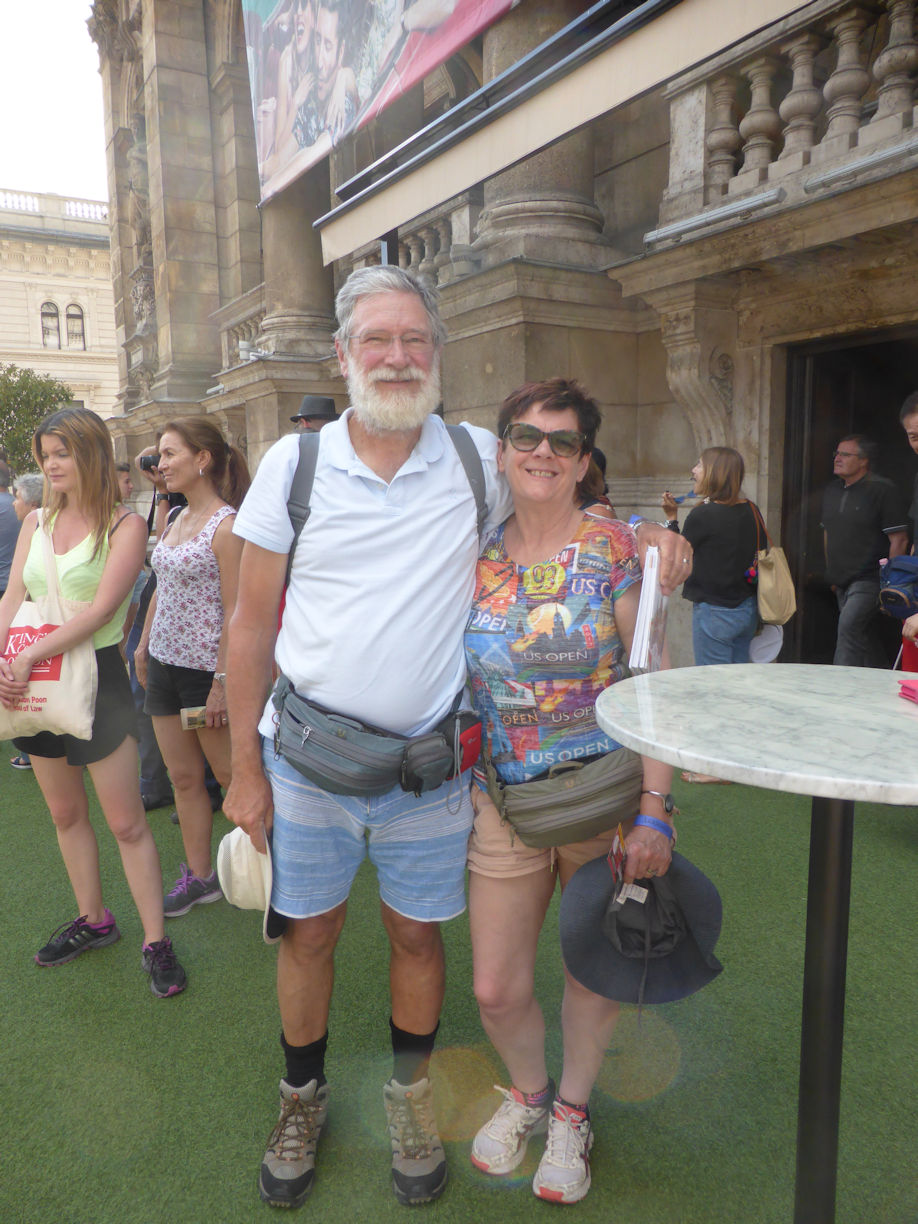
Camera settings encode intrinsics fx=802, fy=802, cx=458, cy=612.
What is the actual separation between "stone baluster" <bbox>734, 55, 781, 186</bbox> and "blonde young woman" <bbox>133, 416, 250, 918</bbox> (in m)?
4.02

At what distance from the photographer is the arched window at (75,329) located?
43.1 meters

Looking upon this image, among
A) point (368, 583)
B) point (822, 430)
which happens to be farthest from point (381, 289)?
point (822, 430)

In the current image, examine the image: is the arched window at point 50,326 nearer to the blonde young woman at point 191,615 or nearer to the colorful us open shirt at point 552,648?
the blonde young woman at point 191,615

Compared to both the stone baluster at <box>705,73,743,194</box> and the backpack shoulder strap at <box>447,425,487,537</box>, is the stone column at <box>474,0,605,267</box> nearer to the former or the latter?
the stone baluster at <box>705,73,743,194</box>

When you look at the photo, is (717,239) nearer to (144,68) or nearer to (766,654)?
Answer: (766,654)

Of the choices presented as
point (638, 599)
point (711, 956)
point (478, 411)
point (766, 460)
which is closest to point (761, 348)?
point (766, 460)

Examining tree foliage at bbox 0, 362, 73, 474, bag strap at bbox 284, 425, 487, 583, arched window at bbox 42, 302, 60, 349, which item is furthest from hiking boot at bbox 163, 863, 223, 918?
arched window at bbox 42, 302, 60, 349

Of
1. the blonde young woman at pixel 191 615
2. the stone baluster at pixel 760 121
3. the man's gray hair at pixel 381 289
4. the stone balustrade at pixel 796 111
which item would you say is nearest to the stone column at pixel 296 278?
the stone balustrade at pixel 796 111

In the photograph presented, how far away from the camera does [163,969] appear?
2838 millimetres

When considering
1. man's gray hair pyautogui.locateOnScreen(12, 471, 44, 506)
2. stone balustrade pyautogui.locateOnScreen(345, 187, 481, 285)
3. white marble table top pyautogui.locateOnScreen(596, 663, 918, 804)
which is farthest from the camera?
stone balustrade pyautogui.locateOnScreen(345, 187, 481, 285)

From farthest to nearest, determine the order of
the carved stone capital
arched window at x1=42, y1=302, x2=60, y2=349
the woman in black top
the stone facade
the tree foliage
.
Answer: arched window at x1=42, y1=302, x2=60, y2=349 < the stone facade < the tree foliage < the carved stone capital < the woman in black top

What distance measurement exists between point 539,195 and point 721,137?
135 centimetres

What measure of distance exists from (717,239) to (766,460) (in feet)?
5.41

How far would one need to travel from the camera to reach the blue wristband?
5.60 feet
